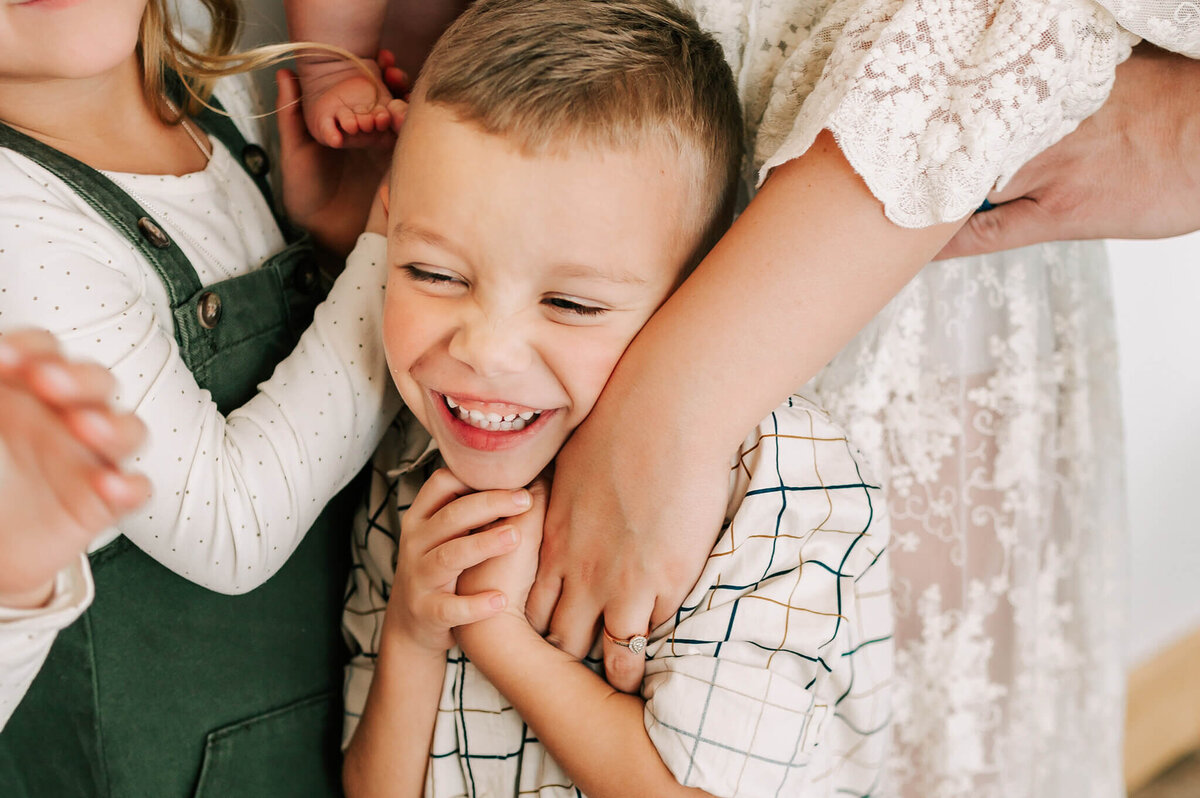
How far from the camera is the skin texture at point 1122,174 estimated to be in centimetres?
78

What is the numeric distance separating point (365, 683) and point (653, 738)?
38cm

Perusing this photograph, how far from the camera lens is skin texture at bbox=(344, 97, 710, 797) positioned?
2.28 feet

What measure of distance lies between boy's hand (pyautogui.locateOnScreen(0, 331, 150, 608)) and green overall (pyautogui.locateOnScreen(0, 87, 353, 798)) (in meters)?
0.39

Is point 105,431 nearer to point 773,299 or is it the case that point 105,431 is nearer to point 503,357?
point 503,357

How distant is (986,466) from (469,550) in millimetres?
594

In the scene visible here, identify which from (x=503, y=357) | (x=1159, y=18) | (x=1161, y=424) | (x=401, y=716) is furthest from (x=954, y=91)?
(x=1161, y=424)

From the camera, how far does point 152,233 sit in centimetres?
81

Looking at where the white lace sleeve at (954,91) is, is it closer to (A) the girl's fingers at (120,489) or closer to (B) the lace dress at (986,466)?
(B) the lace dress at (986,466)

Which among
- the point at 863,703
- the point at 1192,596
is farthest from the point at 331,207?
the point at 1192,596

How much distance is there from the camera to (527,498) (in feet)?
2.69

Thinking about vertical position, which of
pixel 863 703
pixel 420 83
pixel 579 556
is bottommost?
pixel 863 703

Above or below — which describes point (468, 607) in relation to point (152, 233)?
below

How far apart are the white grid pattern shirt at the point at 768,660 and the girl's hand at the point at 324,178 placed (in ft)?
0.99

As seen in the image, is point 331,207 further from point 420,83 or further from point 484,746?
point 484,746
